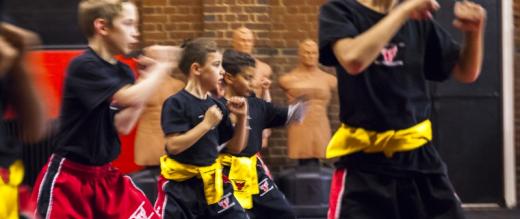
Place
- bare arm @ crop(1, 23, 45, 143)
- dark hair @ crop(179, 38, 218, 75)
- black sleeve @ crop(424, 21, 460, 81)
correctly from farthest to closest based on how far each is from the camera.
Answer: dark hair @ crop(179, 38, 218, 75) < black sleeve @ crop(424, 21, 460, 81) < bare arm @ crop(1, 23, 45, 143)

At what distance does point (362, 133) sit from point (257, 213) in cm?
336

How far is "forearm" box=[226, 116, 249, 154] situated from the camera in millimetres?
6615

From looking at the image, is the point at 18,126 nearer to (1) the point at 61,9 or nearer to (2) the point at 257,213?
(2) the point at 257,213

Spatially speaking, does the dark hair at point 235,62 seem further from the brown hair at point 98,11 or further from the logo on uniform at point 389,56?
the logo on uniform at point 389,56

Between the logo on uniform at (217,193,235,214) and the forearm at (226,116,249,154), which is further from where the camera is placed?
the forearm at (226,116,249,154)

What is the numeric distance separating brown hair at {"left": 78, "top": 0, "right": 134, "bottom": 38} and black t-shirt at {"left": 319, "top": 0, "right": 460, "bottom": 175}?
1.50 meters

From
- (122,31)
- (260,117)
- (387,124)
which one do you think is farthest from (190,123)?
(387,124)

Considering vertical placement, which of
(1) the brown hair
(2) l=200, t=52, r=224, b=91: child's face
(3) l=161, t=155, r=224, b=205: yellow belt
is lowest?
(3) l=161, t=155, r=224, b=205: yellow belt

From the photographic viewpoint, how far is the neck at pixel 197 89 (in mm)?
6496

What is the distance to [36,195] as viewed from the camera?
5.26m

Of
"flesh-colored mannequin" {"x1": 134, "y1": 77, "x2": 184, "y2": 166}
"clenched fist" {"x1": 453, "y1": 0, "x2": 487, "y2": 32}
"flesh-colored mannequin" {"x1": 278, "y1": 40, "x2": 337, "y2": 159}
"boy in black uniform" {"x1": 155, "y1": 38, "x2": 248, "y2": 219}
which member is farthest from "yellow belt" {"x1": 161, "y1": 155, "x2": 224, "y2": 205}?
"flesh-colored mannequin" {"x1": 278, "y1": 40, "x2": 337, "y2": 159}

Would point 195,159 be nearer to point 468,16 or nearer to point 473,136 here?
point 468,16

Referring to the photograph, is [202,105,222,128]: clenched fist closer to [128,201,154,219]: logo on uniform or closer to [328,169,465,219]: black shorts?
[128,201,154,219]: logo on uniform

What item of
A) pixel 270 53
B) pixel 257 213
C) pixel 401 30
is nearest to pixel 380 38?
pixel 401 30
